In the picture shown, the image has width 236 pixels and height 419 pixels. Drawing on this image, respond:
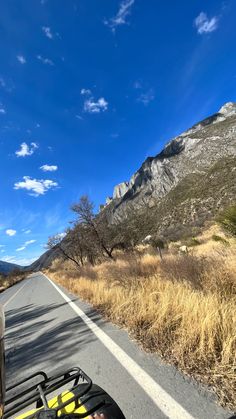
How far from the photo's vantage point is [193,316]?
4258 mm

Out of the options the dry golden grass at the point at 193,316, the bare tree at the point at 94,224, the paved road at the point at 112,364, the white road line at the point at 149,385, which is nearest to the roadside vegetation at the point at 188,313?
the dry golden grass at the point at 193,316

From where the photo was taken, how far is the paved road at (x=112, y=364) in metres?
2.85

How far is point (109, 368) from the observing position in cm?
410

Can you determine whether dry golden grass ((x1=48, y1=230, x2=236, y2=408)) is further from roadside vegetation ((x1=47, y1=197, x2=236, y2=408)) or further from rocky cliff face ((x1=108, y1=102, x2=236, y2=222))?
rocky cliff face ((x1=108, y1=102, x2=236, y2=222))

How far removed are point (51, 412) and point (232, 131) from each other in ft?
304

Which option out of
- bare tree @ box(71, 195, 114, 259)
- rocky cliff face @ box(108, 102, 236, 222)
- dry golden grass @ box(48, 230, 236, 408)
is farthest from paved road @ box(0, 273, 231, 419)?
rocky cliff face @ box(108, 102, 236, 222)

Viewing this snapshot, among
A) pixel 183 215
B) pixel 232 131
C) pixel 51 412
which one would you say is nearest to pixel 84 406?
pixel 51 412

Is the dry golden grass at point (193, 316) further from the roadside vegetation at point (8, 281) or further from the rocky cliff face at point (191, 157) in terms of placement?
the rocky cliff face at point (191, 157)

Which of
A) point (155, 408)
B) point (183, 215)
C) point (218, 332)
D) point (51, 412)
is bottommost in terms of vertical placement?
point (155, 408)

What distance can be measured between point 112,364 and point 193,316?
4.45ft

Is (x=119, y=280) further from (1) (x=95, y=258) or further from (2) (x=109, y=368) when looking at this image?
(1) (x=95, y=258)

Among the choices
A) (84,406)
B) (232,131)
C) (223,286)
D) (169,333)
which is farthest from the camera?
(232,131)

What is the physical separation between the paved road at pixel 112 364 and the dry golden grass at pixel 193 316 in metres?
0.20

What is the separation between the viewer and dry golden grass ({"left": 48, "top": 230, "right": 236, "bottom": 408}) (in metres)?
3.30
